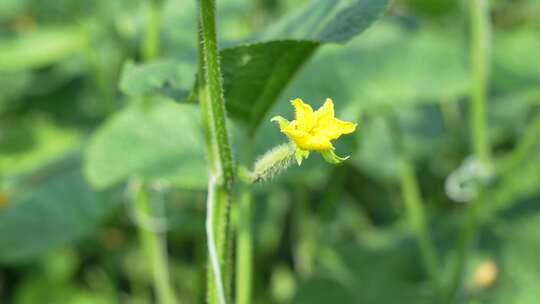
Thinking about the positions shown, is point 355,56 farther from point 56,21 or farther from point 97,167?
point 56,21

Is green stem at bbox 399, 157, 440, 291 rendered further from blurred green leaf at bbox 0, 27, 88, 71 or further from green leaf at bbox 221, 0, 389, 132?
blurred green leaf at bbox 0, 27, 88, 71

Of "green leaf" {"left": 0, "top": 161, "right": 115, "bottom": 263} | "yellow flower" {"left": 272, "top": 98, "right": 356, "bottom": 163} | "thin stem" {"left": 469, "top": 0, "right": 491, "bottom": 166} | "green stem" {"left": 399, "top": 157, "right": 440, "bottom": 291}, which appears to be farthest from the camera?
"green leaf" {"left": 0, "top": 161, "right": 115, "bottom": 263}

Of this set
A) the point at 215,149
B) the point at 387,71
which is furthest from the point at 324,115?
the point at 387,71

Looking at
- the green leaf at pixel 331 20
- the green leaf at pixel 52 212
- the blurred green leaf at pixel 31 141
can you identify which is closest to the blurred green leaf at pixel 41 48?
the blurred green leaf at pixel 31 141

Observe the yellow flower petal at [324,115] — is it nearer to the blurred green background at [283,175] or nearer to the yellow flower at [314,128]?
the yellow flower at [314,128]

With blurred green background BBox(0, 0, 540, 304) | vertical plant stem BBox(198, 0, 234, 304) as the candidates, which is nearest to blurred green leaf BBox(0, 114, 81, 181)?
blurred green background BBox(0, 0, 540, 304)

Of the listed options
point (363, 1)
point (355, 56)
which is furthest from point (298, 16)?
point (355, 56)

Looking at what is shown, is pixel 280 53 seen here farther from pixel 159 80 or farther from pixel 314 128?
pixel 314 128
